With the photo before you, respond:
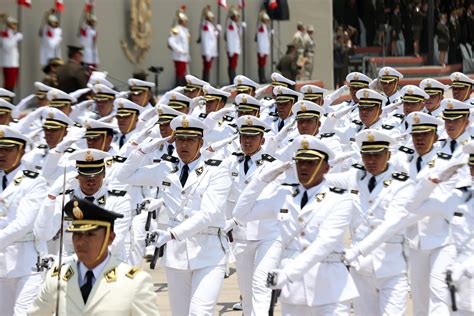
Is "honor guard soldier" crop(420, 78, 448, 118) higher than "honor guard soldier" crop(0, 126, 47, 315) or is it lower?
higher

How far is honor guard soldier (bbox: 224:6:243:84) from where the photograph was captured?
33.4 m

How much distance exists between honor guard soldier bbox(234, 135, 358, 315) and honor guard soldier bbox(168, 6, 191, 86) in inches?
820

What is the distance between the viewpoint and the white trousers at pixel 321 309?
32.6 feet

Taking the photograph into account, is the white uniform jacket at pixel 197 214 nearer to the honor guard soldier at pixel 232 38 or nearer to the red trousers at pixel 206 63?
the red trousers at pixel 206 63

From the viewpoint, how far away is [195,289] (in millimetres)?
11031

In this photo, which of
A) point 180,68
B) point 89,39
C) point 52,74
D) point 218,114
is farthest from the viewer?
point 180,68

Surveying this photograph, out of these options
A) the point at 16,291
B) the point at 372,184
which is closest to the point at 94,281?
the point at 16,291

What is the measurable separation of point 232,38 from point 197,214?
892 inches

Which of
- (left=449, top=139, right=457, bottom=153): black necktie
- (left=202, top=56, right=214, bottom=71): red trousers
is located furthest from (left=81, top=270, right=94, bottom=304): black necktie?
(left=202, top=56, right=214, bottom=71): red trousers

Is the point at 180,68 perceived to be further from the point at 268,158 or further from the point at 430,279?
the point at 430,279

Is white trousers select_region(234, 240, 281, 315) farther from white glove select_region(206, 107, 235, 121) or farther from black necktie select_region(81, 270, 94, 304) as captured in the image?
black necktie select_region(81, 270, 94, 304)

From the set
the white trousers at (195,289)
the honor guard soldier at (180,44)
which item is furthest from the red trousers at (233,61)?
the white trousers at (195,289)

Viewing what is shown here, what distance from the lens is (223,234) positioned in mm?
11469

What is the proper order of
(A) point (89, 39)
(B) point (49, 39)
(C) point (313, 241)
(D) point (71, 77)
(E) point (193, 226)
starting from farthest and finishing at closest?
(A) point (89, 39) → (B) point (49, 39) → (D) point (71, 77) → (E) point (193, 226) → (C) point (313, 241)
